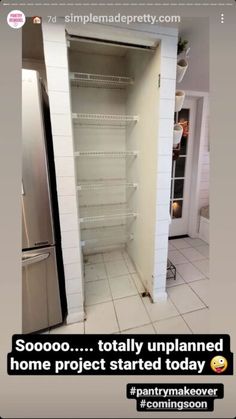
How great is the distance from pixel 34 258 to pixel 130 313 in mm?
855

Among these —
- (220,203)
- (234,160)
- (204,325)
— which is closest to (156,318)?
(204,325)

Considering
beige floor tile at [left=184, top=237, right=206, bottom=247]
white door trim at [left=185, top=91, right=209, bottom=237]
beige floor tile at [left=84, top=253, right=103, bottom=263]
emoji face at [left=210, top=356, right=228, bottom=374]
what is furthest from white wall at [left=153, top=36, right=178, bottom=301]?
white door trim at [left=185, top=91, right=209, bottom=237]

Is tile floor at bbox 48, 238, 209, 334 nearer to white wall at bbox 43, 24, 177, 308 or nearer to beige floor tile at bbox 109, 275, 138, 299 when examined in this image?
beige floor tile at bbox 109, 275, 138, 299

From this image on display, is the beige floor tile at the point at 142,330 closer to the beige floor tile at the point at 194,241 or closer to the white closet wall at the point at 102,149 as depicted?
the white closet wall at the point at 102,149

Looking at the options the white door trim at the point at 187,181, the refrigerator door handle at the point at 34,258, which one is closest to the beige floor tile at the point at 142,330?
the refrigerator door handle at the point at 34,258

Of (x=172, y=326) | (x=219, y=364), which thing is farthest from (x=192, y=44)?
(x=172, y=326)

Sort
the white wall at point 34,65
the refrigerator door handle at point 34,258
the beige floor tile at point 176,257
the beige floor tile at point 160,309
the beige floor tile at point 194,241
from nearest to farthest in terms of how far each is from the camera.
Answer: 1. the refrigerator door handle at point 34,258
2. the beige floor tile at point 160,309
3. the white wall at point 34,65
4. the beige floor tile at point 176,257
5. the beige floor tile at point 194,241

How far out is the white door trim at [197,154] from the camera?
2.24 m

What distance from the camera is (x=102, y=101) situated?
6.12 feet

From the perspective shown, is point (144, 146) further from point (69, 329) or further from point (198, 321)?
point (69, 329)

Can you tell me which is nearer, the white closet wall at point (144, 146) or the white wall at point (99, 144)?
the white closet wall at point (144, 146)

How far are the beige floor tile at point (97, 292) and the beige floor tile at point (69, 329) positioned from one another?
0.21 metres

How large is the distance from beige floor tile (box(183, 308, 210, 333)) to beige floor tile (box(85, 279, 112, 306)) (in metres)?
0.64

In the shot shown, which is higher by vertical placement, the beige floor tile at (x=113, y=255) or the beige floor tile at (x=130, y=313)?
the beige floor tile at (x=113, y=255)
